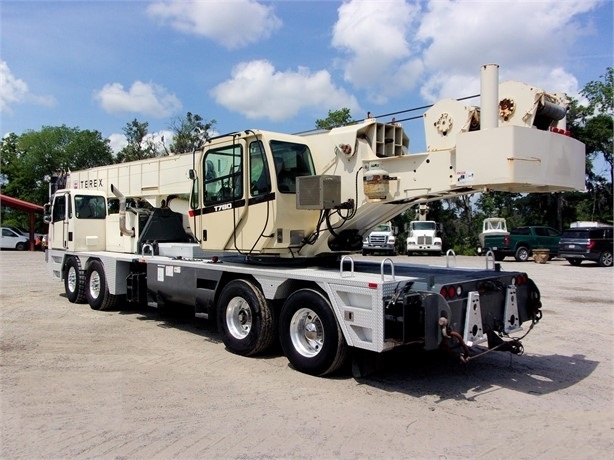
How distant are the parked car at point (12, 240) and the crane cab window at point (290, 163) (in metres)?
35.5

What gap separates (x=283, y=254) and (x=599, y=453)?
15.1ft

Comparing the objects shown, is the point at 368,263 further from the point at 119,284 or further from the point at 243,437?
the point at 119,284

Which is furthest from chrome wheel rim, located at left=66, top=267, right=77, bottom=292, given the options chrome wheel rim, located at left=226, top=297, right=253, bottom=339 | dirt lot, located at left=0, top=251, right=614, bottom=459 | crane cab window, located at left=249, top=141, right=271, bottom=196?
crane cab window, located at left=249, top=141, right=271, bottom=196

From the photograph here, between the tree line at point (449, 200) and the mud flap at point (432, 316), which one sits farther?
the tree line at point (449, 200)

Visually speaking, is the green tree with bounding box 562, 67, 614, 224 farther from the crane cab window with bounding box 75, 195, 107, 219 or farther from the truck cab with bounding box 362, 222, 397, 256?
the crane cab window with bounding box 75, 195, 107, 219

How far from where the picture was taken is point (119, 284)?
11.1 metres

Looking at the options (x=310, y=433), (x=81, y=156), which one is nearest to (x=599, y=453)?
(x=310, y=433)

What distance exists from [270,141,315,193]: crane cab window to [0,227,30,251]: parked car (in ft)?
117

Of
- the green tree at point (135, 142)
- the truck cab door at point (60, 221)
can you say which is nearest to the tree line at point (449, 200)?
the green tree at point (135, 142)

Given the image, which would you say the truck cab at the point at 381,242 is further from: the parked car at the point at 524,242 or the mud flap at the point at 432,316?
the mud flap at the point at 432,316

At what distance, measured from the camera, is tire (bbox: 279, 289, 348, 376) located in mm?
6422

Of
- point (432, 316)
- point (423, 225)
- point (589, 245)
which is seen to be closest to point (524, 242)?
point (589, 245)

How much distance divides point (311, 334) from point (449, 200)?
1385 inches

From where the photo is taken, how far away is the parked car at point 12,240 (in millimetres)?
37125
